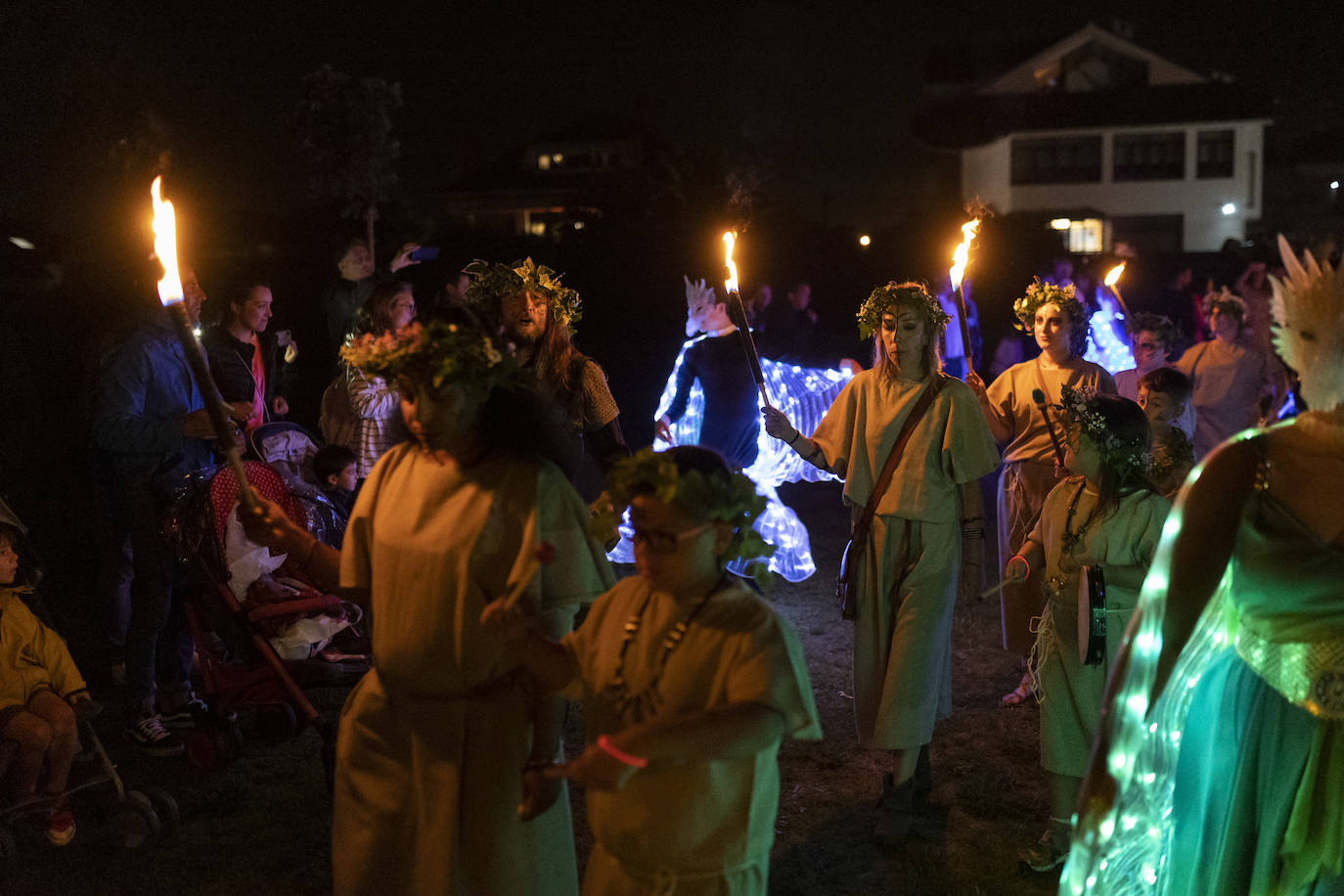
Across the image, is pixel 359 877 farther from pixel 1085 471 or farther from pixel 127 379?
pixel 127 379

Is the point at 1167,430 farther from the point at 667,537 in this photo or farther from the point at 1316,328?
the point at 667,537

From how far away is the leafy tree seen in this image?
A: 2078 cm

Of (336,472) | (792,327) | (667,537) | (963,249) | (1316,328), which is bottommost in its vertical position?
(336,472)

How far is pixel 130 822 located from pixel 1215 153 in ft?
Answer: 181

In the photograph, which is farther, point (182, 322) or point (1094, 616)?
point (1094, 616)

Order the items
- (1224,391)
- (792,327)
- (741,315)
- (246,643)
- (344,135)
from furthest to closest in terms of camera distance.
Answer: (344,135) → (792,327) → (1224,391) → (741,315) → (246,643)

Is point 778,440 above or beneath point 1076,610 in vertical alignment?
above

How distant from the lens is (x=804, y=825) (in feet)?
17.9

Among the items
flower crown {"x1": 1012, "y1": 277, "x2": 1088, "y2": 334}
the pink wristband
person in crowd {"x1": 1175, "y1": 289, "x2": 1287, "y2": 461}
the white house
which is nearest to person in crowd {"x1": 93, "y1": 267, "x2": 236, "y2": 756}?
the pink wristband

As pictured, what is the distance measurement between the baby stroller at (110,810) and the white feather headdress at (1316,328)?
4.59m

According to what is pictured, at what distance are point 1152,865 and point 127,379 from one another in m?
5.38

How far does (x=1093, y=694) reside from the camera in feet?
15.9

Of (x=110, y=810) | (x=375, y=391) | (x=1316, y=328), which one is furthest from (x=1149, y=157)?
(x=110, y=810)

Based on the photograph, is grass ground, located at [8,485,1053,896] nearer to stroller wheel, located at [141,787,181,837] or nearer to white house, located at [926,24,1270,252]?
stroller wheel, located at [141,787,181,837]
